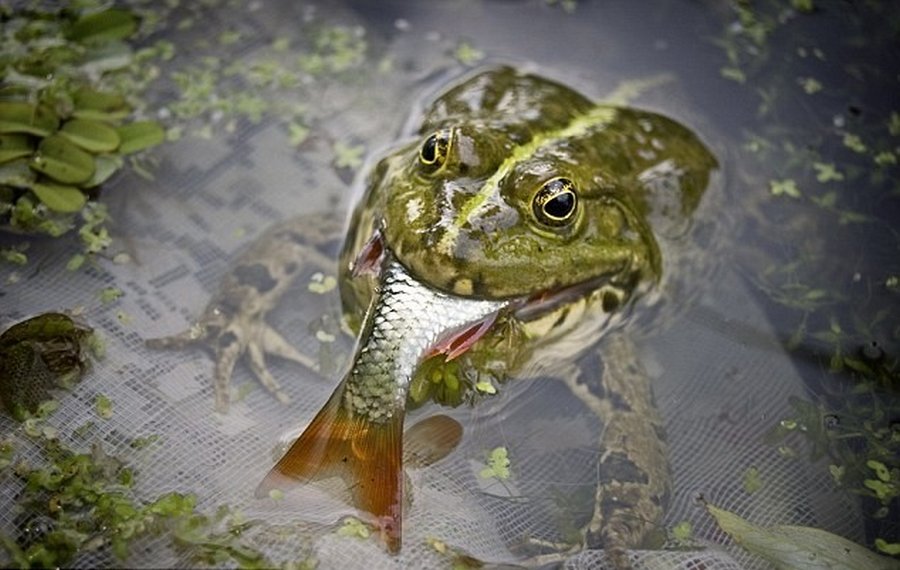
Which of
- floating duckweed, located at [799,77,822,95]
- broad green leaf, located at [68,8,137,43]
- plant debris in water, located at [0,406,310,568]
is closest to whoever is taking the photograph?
plant debris in water, located at [0,406,310,568]

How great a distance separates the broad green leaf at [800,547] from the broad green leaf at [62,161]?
7.32 feet

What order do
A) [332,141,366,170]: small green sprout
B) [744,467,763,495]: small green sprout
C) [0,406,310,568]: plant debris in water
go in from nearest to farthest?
[0,406,310,568]: plant debris in water
[744,467,763,495]: small green sprout
[332,141,366,170]: small green sprout

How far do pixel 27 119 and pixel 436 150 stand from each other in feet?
4.80

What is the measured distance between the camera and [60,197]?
2980 mm

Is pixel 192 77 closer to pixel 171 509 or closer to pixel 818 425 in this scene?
pixel 171 509

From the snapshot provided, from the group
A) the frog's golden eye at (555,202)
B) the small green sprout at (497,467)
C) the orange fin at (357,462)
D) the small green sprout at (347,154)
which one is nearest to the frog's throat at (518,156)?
the frog's golden eye at (555,202)

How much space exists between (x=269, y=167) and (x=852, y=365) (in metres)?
2.08

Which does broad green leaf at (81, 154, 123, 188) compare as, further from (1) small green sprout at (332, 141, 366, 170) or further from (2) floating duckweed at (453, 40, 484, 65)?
(2) floating duckweed at (453, 40, 484, 65)

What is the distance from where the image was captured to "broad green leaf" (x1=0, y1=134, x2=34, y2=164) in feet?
9.65

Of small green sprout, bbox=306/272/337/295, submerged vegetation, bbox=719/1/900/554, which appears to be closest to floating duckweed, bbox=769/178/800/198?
submerged vegetation, bbox=719/1/900/554

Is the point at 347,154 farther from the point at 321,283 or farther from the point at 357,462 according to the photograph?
the point at 357,462

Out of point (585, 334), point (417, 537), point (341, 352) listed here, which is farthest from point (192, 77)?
point (417, 537)

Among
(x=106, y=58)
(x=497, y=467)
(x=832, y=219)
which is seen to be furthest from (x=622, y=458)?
(x=106, y=58)

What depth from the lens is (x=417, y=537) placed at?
91.6 inches
